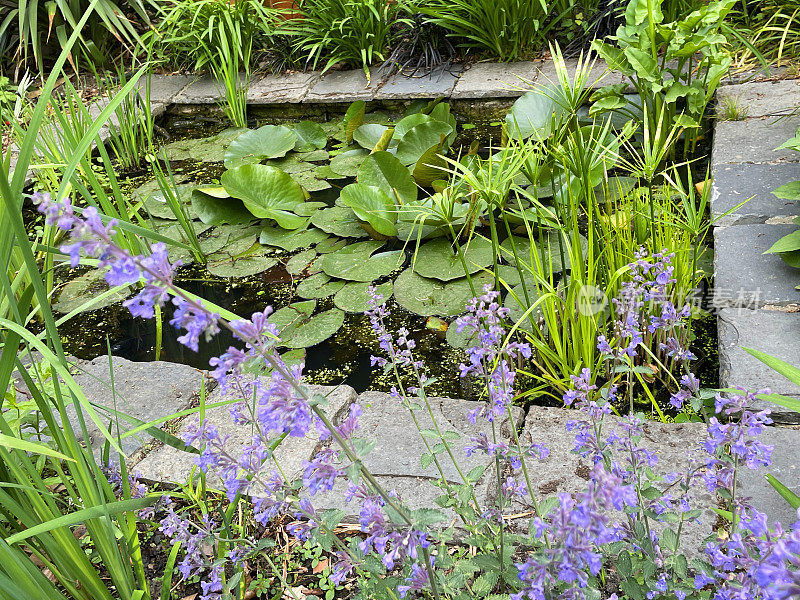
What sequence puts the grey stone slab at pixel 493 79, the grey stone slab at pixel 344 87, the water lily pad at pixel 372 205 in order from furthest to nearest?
the grey stone slab at pixel 344 87 → the grey stone slab at pixel 493 79 → the water lily pad at pixel 372 205

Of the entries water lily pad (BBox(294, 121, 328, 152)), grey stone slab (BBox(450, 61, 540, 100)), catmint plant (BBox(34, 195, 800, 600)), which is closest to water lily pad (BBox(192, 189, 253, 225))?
water lily pad (BBox(294, 121, 328, 152))

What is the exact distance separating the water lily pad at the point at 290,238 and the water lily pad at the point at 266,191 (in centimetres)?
4

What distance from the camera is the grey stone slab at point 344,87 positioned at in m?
3.90

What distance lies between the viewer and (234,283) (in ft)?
8.69

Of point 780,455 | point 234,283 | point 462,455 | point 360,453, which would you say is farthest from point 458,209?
point 360,453

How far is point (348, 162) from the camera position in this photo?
10.6 ft

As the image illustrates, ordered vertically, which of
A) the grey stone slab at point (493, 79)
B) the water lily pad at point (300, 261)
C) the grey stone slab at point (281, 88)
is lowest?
the water lily pad at point (300, 261)

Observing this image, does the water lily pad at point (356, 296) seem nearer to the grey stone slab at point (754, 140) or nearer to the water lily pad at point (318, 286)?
the water lily pad at point (318, 286)

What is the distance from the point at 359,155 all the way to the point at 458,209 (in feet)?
3.17

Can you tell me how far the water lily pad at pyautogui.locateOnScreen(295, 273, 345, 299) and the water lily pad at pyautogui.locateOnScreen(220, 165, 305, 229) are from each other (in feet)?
1.15

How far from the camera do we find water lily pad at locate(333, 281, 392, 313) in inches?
91.9

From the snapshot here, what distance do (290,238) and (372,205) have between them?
0.39 metres

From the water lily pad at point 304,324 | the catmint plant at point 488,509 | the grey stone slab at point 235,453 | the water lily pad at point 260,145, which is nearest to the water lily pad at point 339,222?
the water lily pad at point 304,324

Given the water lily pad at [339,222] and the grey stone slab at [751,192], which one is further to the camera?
the water lily pad at [339,222]
